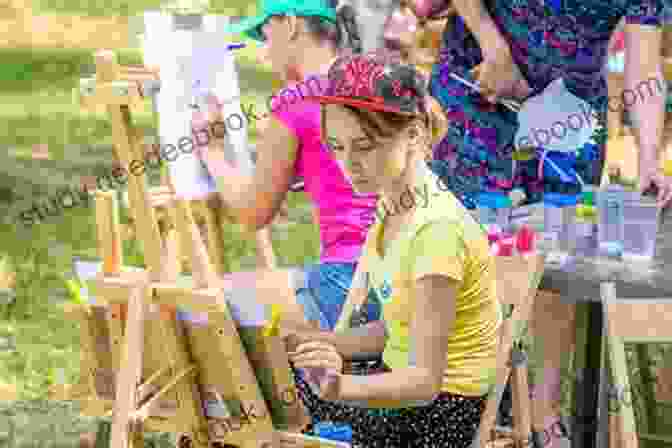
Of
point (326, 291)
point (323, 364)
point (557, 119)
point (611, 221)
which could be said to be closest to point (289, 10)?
point (326, 291)

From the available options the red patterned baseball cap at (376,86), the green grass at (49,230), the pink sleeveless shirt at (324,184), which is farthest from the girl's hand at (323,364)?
the green grass at (49,230)

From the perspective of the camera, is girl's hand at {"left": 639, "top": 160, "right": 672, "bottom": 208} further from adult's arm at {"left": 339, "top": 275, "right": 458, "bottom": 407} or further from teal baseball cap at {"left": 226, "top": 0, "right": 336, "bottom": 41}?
adult's arm at {"left": 339, "top": 275, "right": 458, "bottom": 407}

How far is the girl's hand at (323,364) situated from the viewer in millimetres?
2324

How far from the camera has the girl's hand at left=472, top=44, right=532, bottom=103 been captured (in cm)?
363

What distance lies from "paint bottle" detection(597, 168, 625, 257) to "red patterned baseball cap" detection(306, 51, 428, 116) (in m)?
1.01

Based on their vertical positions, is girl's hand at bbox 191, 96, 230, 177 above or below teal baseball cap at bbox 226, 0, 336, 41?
below

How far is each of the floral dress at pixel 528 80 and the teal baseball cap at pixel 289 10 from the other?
68cm

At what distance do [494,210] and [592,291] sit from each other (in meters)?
0.45

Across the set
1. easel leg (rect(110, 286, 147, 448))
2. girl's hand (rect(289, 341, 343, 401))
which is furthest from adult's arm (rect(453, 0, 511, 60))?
girl's hand (rect(289, 341, 343, 401))

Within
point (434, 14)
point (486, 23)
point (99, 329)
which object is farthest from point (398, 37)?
point (99, 329)

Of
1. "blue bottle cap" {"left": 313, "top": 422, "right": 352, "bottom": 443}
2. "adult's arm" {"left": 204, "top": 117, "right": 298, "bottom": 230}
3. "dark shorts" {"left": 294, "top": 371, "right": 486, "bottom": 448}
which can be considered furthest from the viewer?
"adult's arm" {"left": 204, "top": 117, "right": 298, "bottom": 230}

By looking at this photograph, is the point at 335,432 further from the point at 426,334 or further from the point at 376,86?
the point at 376,86

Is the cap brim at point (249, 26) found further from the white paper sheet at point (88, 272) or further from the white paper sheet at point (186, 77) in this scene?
the white paper sheet at point (88, 272)

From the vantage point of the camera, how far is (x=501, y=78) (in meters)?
3.64
